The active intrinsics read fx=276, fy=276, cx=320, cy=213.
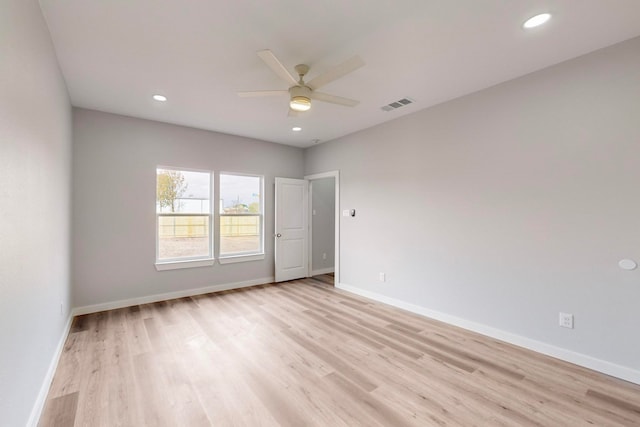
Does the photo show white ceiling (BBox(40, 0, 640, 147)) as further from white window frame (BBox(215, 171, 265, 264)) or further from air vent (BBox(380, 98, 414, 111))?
white window frame (BBox(215, 171, 265, 264))

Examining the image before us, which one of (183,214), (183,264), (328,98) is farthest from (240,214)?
(328,98)

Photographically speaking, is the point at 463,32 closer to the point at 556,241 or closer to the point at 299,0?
the point at 299,0

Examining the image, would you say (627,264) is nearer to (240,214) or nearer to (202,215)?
(240,214)

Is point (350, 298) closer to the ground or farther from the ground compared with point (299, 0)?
closer to the ground

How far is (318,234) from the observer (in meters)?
6.40

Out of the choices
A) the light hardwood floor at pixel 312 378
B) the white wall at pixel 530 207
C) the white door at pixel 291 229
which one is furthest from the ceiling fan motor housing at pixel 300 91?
the white door at pixel 291 229

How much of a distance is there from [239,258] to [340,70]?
158 inches

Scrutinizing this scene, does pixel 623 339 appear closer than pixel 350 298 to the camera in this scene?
Yes

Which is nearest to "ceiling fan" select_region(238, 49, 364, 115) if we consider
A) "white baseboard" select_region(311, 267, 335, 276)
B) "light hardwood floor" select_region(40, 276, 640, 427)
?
"light hardwood floor" select_region(40, 276, 640, 427)

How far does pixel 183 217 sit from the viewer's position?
15.5 feet

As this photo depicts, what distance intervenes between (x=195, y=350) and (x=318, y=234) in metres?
3.88

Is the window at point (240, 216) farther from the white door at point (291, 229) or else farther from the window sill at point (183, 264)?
the white door at point (291, 229)

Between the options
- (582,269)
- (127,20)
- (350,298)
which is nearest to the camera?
(127,20)

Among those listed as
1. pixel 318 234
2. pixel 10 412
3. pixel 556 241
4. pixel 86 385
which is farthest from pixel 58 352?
pixel 556 241
